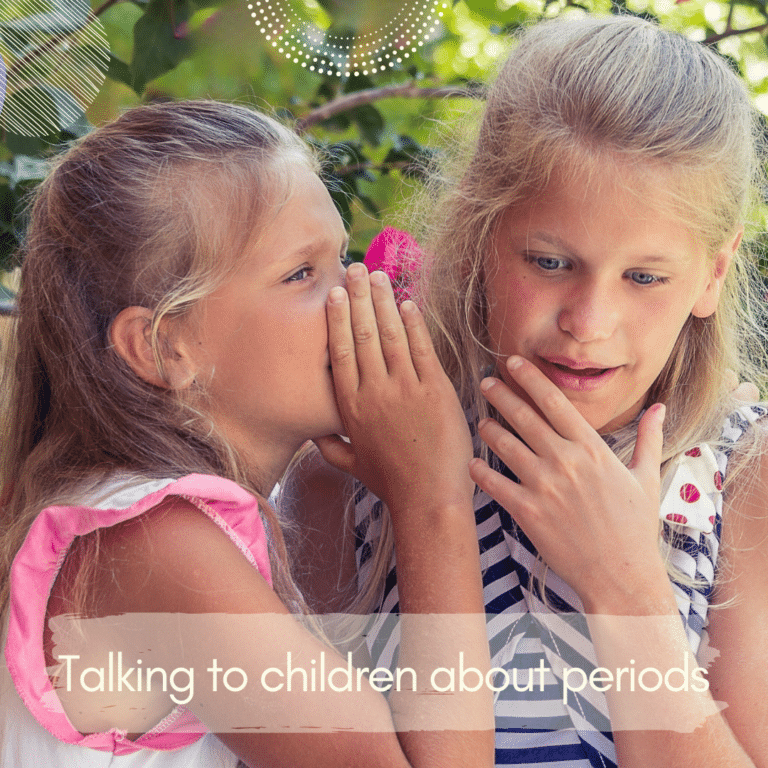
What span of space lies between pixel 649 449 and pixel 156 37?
801mm

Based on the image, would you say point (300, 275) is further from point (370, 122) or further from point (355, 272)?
point (370, 122)

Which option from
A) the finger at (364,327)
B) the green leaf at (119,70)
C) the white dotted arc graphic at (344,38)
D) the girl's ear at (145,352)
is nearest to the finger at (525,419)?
the finger at (364,327)

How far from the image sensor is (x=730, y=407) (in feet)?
3.35

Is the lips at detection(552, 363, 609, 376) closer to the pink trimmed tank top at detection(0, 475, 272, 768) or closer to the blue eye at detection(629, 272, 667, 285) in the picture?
the blue eye at detection(629, 272, 667, 285)

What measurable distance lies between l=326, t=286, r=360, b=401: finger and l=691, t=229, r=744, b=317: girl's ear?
1.28ft

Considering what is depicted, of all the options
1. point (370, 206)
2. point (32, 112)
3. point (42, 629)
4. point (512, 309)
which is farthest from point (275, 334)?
point (370, 206)

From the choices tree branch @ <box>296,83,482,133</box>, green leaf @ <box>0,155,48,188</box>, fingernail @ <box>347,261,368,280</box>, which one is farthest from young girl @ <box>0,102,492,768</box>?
tree branch @ <box>296,83,482,133</box>

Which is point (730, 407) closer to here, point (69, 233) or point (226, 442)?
point (226, 442)

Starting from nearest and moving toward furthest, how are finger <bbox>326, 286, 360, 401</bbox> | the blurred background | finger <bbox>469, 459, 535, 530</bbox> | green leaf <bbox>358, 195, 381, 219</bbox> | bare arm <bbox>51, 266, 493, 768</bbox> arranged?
1. bare arm <bbox>51, 266, 493, 768</bbox>
2. finger <bbox>469, 459, 535, 530</bbox>
3. finger <bbox>326, 286, 360, 401</bbox>
4. the blurred background
5. green leaf <bbox>358, 195, 381, 219</bbox>

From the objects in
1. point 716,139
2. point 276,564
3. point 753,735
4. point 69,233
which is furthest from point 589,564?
point 69,233

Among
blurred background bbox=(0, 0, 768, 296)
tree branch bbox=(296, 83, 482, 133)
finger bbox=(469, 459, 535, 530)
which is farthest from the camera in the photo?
tree branch bbox=(296, 83, 482, 133)

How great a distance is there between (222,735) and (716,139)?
78 cm

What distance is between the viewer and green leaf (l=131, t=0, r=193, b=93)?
1.09 meters

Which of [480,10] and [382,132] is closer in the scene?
[480,10]
